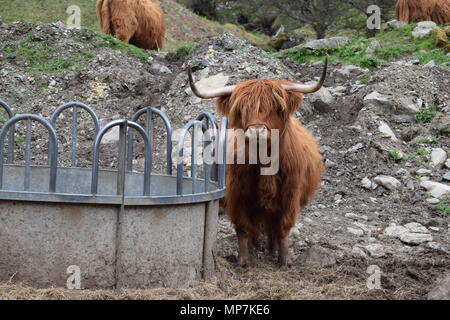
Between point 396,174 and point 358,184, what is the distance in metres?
0.50

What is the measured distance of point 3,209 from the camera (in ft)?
13.0

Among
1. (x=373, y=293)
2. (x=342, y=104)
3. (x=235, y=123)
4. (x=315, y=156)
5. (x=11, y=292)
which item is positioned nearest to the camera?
(x=11, y=292)

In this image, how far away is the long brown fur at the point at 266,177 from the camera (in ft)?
16.0

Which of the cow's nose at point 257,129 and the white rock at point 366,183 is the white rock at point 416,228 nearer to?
the white rock at point 366,183

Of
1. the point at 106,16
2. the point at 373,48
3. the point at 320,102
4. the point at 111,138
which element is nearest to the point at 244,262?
the point at 111,138

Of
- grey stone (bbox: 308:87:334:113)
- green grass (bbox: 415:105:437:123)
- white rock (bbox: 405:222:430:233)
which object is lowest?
white rock (bbox: 405:222:430:233)

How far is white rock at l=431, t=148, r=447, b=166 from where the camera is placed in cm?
805

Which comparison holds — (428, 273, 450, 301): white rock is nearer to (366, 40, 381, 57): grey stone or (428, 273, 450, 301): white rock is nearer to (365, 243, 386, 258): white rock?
(365, 243, 386, 258): white rock

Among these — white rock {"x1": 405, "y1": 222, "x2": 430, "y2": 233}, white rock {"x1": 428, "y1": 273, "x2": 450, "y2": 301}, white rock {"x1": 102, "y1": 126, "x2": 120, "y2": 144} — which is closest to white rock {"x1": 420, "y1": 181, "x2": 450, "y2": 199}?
white rock {"x1": 405, "y1": 222, "x2": 430, "y2": 233}

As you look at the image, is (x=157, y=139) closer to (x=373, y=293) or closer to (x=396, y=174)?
(x=396, y=174)

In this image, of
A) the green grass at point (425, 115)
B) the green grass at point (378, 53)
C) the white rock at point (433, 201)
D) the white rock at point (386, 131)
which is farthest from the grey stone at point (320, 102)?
the white rock at point (433, 201)

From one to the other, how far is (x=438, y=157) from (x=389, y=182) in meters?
0.92

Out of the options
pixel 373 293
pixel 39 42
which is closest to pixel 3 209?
pixel 373 293

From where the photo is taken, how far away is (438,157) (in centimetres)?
810
